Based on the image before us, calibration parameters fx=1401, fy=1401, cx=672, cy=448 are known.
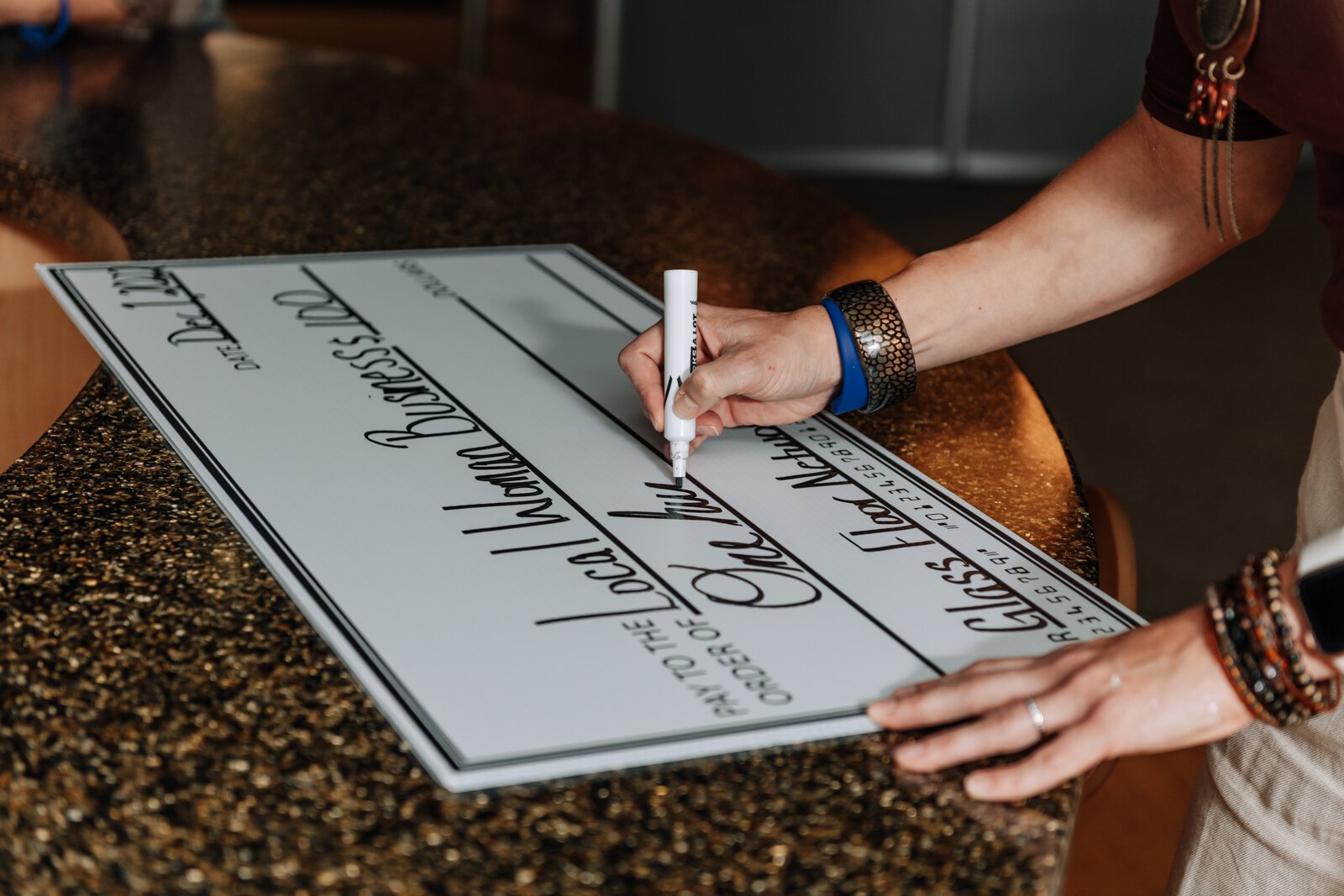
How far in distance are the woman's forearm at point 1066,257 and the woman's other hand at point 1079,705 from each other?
16.5 inches

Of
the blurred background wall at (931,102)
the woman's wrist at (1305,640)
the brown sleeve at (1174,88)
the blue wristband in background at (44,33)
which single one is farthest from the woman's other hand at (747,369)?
the blurred background wall at (931,102)

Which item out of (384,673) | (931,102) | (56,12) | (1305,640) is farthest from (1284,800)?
(931,102)

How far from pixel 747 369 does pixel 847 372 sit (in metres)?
0.09

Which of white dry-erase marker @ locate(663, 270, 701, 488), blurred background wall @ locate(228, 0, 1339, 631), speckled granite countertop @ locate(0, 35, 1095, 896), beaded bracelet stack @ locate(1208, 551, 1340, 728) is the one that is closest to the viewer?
speckled granite countertop @ locate(0, 35, 1095, 896)

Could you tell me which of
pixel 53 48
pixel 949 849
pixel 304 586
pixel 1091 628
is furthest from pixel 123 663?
pixel 53 48

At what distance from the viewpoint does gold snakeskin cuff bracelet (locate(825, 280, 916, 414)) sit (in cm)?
105

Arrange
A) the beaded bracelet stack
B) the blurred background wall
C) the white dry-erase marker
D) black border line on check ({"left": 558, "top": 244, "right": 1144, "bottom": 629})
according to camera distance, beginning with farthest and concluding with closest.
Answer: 1. the blurred background wall
2. the white dry-erase marker
3. black border line on check ({"left": 558, "top": 244, "right": 1144, "bottom": 629})
4. the beaded bracelet stack

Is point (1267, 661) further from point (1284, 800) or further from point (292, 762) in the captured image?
point (292, 762)

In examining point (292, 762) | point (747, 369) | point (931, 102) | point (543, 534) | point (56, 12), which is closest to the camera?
point (292, 762)

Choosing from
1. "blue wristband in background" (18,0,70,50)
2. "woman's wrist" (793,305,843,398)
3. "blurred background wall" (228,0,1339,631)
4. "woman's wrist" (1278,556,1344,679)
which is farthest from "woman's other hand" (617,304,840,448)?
"blurred background wall" (228,0,1339,631)

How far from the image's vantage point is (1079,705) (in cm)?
68

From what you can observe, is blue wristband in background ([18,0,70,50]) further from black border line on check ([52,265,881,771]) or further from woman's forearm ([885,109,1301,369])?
woman's forearm ([885,109,1301,369])

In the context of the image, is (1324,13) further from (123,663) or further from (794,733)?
(123,663)

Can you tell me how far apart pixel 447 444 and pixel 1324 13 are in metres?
0.61
